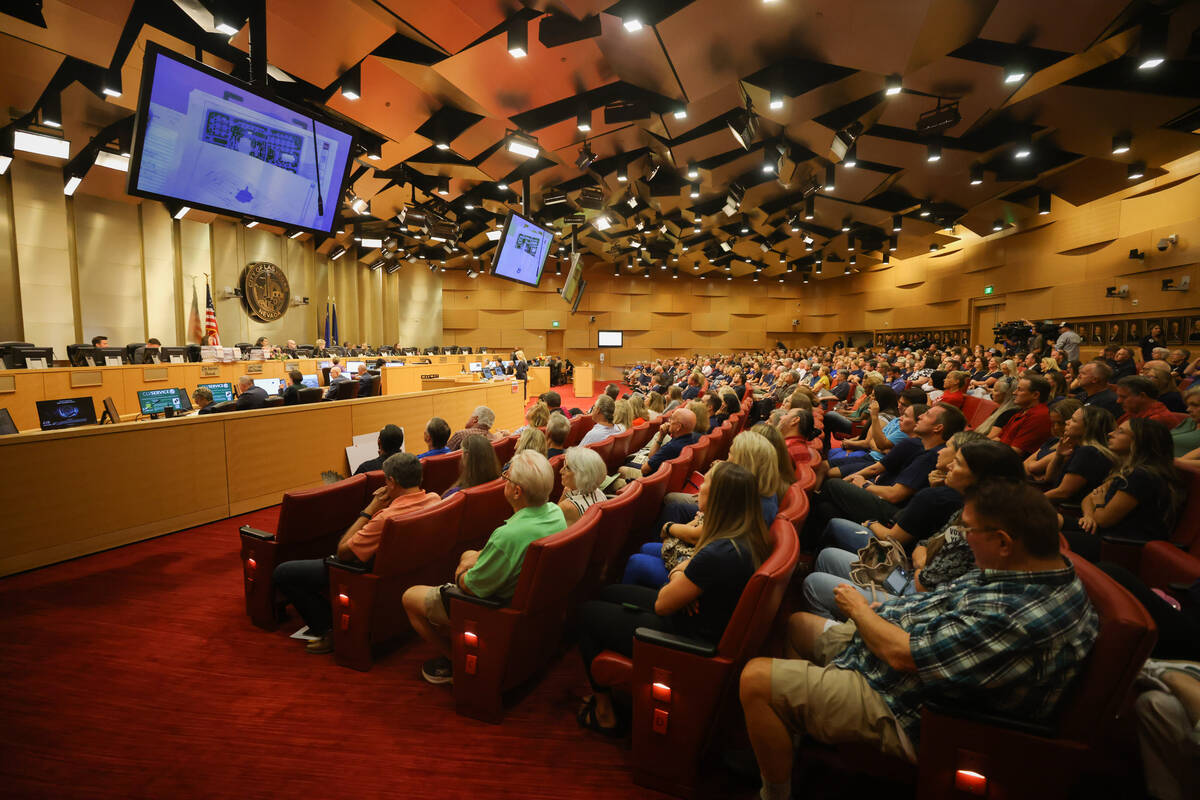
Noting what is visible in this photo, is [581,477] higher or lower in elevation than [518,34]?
lower

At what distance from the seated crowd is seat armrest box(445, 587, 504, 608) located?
0.03m

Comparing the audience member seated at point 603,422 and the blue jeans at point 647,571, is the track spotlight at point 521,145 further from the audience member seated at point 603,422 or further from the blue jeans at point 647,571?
the blue jeans at point 647,571

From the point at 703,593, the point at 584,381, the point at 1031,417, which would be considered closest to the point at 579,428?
the point at 703,593

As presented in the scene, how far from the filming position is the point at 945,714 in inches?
50.9

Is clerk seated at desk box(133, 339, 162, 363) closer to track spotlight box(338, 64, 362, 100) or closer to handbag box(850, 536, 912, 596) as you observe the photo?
track spotlight box(338, 64, 362, 100)

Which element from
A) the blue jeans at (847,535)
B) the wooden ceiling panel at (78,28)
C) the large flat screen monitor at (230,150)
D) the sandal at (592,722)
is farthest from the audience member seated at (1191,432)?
the wooden ceiling panel at (78,28)

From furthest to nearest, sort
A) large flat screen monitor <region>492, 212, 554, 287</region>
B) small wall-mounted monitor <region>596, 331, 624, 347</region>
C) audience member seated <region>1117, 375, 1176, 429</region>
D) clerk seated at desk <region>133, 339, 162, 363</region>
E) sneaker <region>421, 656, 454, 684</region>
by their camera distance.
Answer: small wall-mounted monitor <region>596, 331, 624, 347</region>
large flat screen monitor <region>492, 212, 554, 287</region>
clerk seated at desk <region>133, 339, 162, 363</region>
audience member seated <region>1117, 375, 1176, 429</region>
sneaker <region>421, 656, 454, 684</region>

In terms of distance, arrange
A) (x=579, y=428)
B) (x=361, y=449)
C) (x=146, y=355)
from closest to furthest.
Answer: (x=579, y=428) < (x=361, y=449) < (x=146, y=355)

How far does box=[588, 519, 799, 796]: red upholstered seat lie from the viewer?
1526 mm

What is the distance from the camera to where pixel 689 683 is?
5.17 ft

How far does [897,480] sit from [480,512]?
2.34m

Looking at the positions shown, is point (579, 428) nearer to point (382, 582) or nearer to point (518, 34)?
point (382, 582)

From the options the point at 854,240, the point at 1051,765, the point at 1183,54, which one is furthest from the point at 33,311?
the point at 854,240

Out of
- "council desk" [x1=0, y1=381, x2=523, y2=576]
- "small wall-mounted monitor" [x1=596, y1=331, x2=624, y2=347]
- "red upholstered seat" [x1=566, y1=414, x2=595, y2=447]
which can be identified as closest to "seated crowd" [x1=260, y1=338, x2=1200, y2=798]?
"red upholstered seat" [x1=566, y1=414, x2=595, y2=447]
